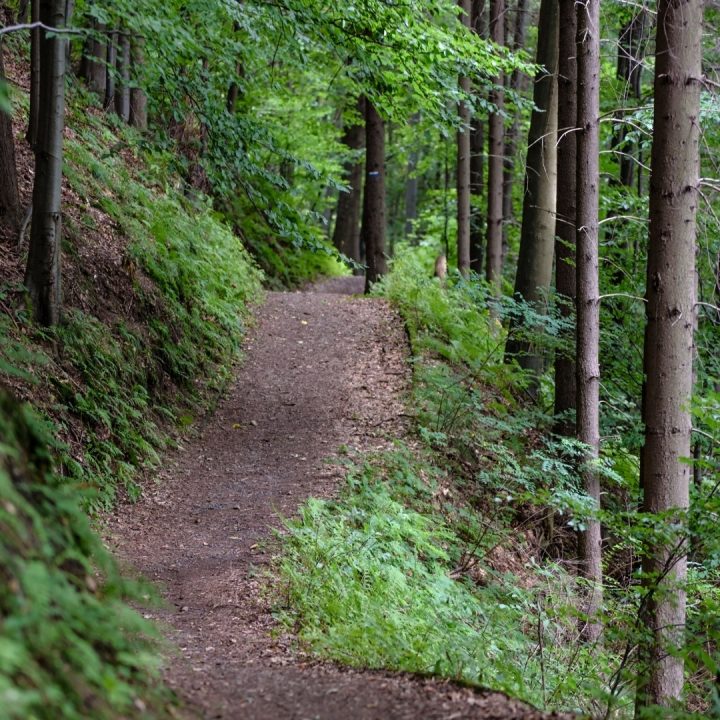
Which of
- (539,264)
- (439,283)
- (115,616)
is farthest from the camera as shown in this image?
(439,283)

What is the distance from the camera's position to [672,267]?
644 centimetres

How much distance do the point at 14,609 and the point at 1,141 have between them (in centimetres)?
770

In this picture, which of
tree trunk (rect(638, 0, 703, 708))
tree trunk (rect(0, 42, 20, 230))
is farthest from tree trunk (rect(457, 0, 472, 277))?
tree trunk (rect(638, 0, 703, 708))

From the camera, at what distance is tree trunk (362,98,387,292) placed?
681 inches

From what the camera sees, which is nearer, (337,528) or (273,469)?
(337,528)

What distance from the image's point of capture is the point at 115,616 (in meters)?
3.07

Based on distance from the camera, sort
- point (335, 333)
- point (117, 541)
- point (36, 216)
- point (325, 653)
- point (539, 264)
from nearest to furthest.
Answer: point (325, 653), point (117, 541), point (36, 216), point (539, 264), point (335, 333)

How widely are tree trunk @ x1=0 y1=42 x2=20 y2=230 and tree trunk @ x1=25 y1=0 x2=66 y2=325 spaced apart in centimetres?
108

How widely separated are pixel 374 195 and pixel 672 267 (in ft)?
38.8

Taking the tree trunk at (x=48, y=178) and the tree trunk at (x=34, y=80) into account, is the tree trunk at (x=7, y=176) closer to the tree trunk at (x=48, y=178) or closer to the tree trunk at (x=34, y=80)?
the tree trunk at (x=34, y=80)

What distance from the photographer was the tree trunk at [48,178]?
25.5 ft

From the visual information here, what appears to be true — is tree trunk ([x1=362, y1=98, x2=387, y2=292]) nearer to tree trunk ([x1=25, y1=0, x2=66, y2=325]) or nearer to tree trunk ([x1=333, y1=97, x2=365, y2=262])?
tree trunk ([x1=333, y1=97, x2=365, y2=262])

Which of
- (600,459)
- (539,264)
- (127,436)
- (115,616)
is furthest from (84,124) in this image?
(115,616)

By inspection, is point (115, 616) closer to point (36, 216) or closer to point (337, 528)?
point (337, 528)
